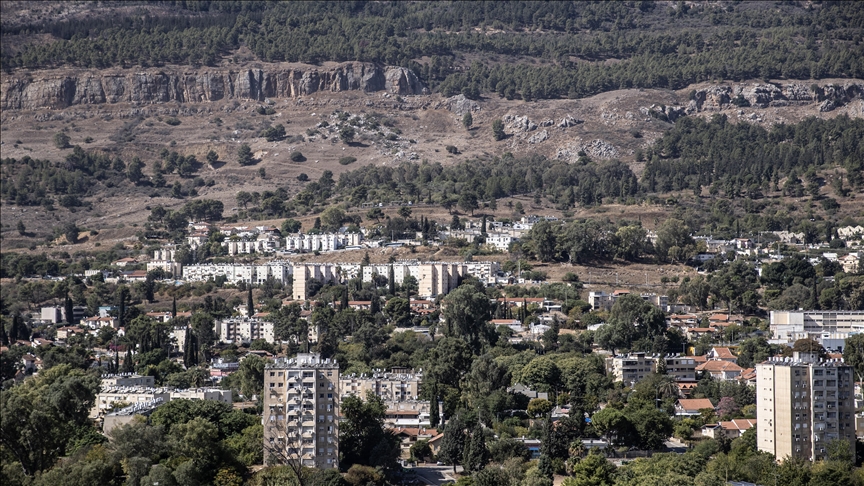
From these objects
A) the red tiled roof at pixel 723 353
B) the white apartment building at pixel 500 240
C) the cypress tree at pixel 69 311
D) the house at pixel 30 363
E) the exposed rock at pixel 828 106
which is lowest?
the cypress tree at pixel 69 311

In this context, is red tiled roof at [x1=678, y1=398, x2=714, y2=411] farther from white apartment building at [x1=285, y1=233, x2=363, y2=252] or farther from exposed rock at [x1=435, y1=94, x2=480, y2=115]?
exposed rock at [x1=435, y1=94, x2=480, y2=115]

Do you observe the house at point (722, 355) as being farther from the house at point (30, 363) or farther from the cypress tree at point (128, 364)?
the house at point (30, 363)

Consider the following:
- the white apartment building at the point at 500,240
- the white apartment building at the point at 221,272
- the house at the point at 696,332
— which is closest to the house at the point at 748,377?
the house at the point at 696,332

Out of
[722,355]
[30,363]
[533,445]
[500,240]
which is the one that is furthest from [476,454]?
[500,240]

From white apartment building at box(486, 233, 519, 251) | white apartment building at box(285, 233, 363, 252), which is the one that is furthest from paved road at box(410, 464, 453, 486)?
white apartment building at box(285, 233, 363, 252)

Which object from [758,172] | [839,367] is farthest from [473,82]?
[839,367]

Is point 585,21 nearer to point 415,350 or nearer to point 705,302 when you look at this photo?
Result: point 705,302
